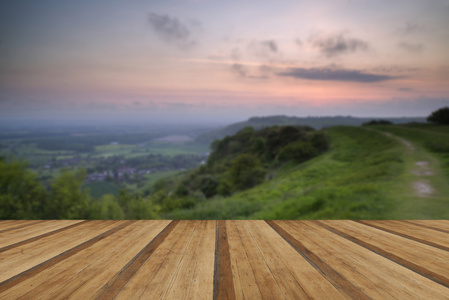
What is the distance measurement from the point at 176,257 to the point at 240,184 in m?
22.0

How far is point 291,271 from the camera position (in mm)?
1692

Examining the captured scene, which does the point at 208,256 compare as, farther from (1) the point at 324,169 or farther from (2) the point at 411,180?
(1) the point at 324,169

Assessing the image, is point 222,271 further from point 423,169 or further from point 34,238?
point 423,169

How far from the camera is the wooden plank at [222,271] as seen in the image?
4.45ft

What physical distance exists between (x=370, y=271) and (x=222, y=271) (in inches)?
47.0

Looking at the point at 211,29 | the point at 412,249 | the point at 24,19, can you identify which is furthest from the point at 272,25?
the point at 24,19

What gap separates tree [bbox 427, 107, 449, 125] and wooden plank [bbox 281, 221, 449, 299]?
120 feet

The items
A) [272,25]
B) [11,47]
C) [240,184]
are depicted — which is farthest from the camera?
[240,184]

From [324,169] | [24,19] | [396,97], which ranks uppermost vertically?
[24,19]

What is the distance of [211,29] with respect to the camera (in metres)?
12.9

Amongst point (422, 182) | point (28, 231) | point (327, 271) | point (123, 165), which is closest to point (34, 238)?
point (28, 231)

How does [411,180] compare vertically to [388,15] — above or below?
below

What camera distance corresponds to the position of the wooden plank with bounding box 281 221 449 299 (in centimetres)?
143

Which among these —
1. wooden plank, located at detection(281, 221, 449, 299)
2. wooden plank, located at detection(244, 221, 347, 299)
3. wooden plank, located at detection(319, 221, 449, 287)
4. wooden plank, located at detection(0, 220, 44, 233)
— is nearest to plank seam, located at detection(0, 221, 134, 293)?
wooden plank, located at detection(0, 220, 44, 233)
